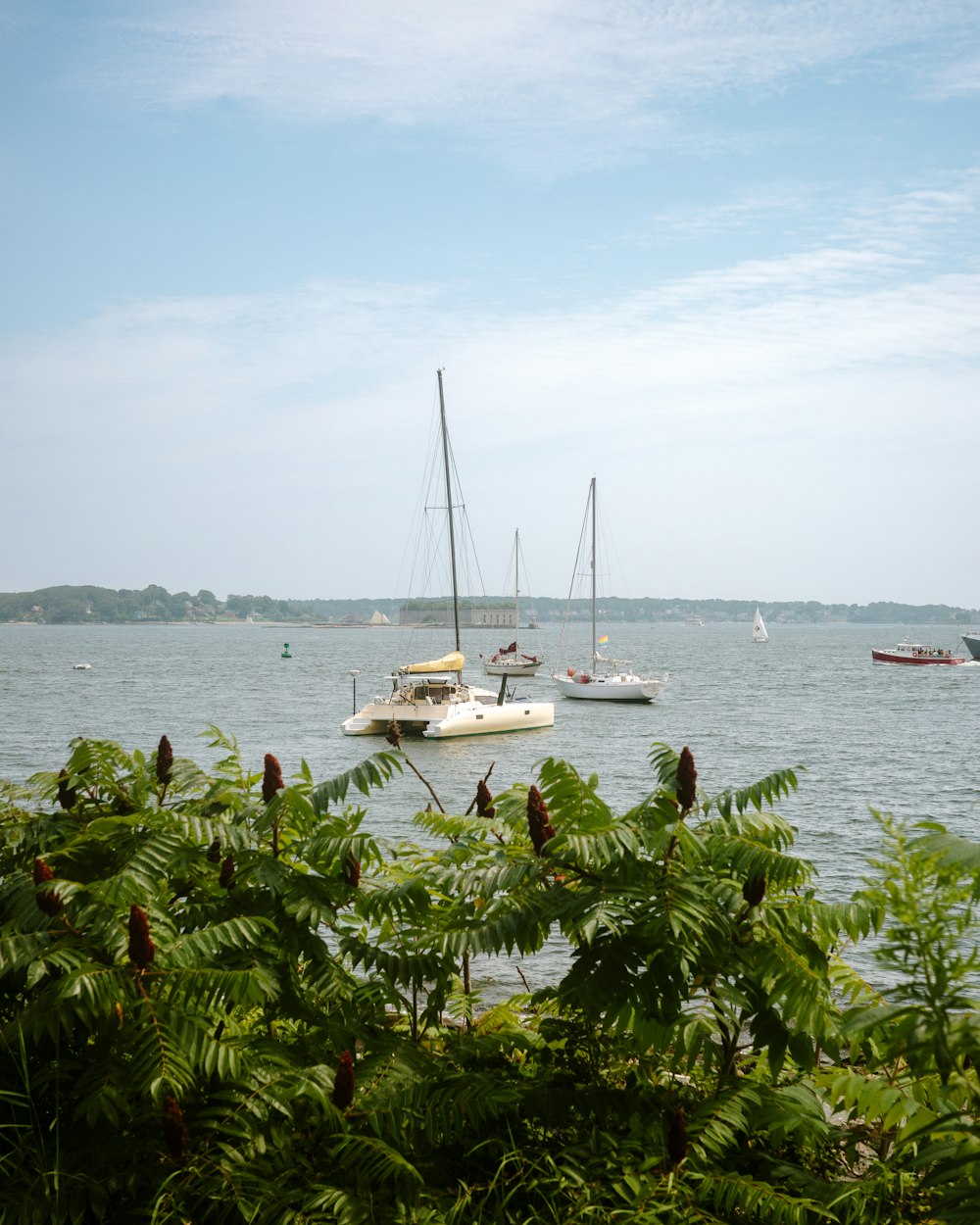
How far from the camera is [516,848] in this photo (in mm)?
4582

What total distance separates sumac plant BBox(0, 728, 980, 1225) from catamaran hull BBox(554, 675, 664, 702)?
71.6 meters

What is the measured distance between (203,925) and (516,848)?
4.23ft

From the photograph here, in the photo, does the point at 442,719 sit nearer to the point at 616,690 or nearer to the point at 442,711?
the point at 442,711

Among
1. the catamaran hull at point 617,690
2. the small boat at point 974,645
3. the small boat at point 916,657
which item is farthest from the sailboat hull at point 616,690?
the small boat at point 974,645

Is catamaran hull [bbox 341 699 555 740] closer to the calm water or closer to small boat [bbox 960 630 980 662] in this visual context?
the calm water

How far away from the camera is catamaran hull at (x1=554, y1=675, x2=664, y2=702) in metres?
76.2

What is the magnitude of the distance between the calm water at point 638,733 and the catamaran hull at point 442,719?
0.63 meters

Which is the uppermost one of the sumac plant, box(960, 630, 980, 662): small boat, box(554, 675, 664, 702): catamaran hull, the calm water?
the sumac plant

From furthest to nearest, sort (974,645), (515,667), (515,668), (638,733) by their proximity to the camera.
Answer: (974,645) < (515,668) < (515,667) < (638,733)

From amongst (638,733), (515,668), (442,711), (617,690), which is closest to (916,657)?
(515,668)

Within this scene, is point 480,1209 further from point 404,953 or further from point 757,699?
point 757,699

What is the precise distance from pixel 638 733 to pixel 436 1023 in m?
54.8

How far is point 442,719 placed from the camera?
51.8 metres

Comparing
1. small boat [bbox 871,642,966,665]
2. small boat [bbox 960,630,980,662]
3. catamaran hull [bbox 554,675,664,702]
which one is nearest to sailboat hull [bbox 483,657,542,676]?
catamaran hull [bbox 554,675,664,702]
